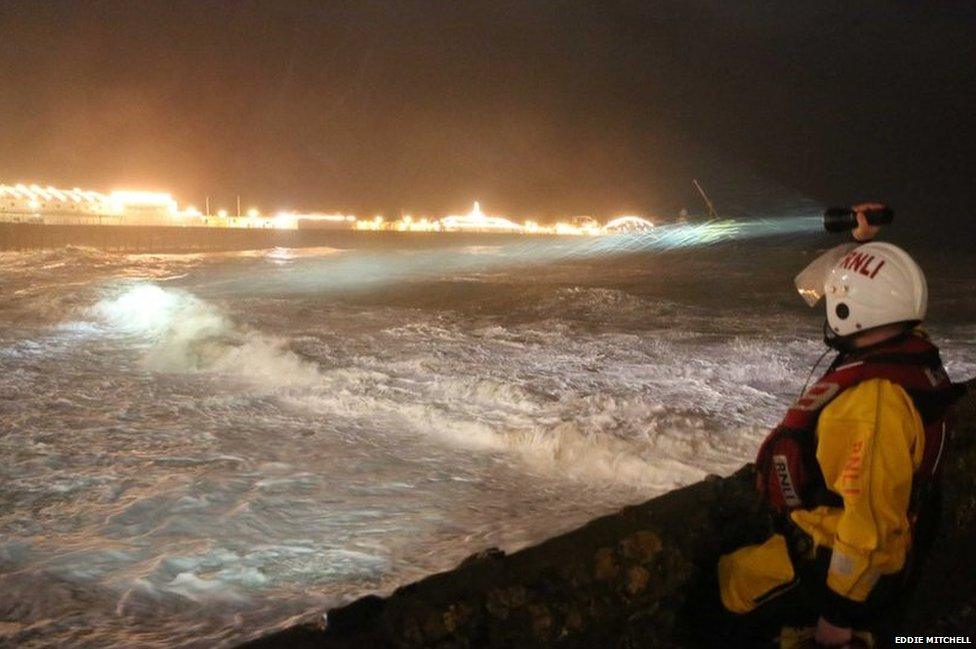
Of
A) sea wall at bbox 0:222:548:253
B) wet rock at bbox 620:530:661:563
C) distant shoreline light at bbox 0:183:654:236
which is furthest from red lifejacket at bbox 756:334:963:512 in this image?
distant shoreline light at bbox 0:183:654:236

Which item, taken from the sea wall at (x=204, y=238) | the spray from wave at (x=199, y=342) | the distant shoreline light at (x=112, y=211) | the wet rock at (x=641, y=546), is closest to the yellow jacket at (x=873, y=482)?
the wet rock at (x=641, y=546)

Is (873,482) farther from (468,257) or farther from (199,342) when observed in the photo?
(468,257)

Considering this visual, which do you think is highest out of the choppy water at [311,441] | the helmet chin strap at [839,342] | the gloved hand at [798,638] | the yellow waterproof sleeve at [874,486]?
the helmet chin strap at [839,342]

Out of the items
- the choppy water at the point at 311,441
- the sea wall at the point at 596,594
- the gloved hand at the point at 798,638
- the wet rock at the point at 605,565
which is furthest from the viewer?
the choppy water at the point at 311,441

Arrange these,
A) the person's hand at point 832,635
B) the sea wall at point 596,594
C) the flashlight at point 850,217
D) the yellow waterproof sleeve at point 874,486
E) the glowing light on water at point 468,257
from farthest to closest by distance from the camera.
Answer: the glowing light on water at point 468,257 → the flashlight at point 850,217 → the sea wall at point 596,594 → the person's hand at point 832,635 → the yellow waterproof sleeve at point 874,486

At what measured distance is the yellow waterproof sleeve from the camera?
185 cm

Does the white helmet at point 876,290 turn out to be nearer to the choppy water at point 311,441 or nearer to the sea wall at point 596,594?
the sea wall at point 596,594

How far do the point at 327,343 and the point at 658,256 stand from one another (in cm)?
5539

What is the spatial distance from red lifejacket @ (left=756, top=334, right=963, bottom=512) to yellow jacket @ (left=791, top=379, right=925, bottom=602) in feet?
0.21

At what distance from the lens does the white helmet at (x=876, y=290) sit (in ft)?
6.91

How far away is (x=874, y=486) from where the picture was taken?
72.9 inches

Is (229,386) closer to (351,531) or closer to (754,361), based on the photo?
(351,531)

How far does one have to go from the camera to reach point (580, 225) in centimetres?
12506

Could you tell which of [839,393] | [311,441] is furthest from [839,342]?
[311,441]
